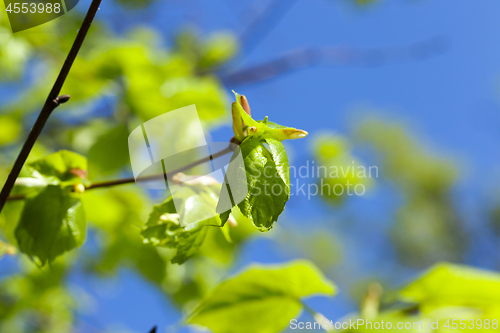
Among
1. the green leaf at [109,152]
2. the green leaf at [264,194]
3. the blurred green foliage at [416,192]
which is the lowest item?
the green leaf at [264,194]

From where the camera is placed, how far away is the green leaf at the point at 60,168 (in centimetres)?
34

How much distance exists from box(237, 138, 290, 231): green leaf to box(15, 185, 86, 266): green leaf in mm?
206

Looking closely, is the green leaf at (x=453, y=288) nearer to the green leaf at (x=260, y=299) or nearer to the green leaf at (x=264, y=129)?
the green leaf at (x=260, y=299)

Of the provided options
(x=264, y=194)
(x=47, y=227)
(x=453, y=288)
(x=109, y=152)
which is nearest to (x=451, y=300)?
(x=453, y=288)

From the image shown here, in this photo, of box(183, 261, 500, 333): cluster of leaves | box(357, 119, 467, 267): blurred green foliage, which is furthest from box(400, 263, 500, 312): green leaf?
box(357, 119, 467, 267): blurred green foliage

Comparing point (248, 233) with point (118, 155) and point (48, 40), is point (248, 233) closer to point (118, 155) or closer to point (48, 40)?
point (118, 155)

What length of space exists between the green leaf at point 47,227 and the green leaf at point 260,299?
0.15 metres

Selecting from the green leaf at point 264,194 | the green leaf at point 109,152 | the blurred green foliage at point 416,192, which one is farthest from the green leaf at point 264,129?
the blurred green foliage at point 416,192

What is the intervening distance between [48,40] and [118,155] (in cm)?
48

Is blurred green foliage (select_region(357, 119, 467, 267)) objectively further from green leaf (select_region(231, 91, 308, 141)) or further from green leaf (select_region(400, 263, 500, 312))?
green leaf (select_region(231, 91, 308, 141))

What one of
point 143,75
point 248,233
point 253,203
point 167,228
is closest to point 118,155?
point 143,75

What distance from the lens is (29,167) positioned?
338 mm

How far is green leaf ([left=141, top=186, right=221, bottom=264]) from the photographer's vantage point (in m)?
0.29

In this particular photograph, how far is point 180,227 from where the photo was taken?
302mm
